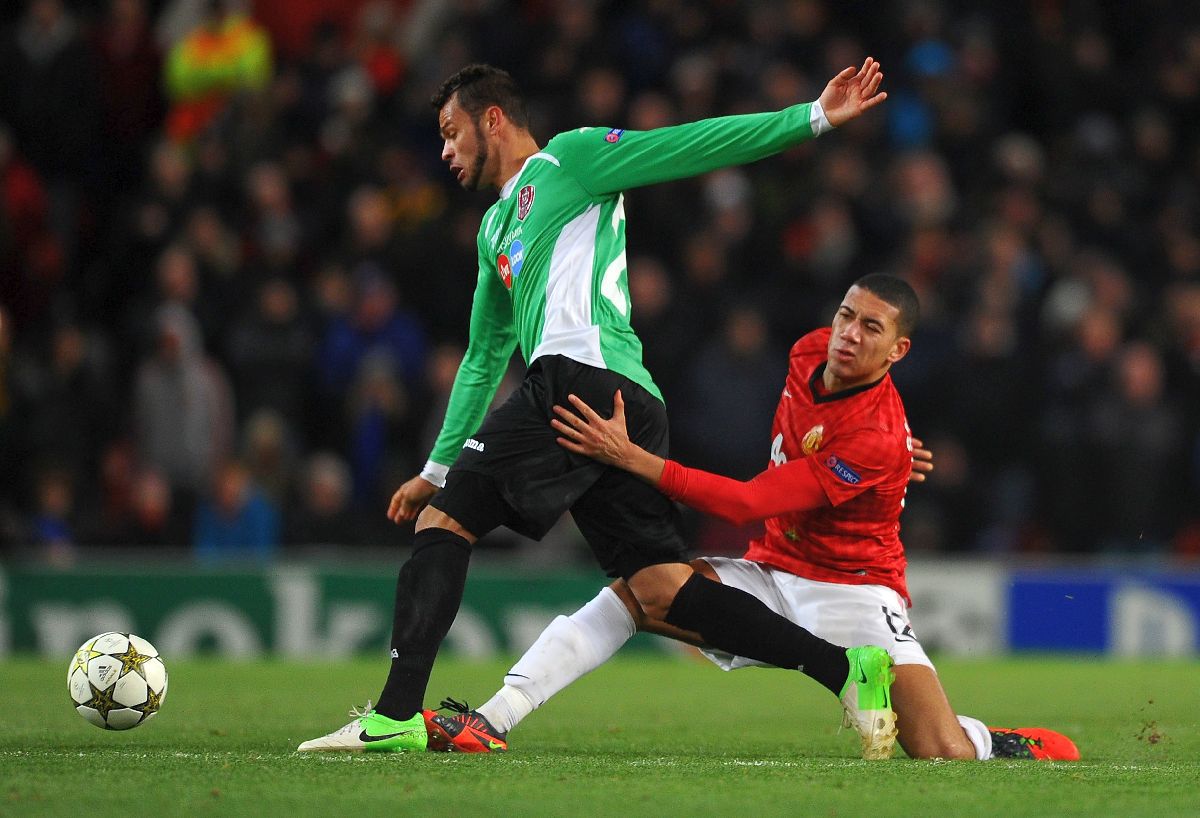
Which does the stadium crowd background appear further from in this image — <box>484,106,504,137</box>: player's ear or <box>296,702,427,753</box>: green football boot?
<box>296,702,427,753</box>: green football boot

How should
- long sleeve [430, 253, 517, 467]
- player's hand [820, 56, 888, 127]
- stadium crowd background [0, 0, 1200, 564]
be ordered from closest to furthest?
player's hand [820, 56, 888, 127]
long sleeve [430, 253, 517, 467]
stadium crowd background [0, 0, 1200, 564]

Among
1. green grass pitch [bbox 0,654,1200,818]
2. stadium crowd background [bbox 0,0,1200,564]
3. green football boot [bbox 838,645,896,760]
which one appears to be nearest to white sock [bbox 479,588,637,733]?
green grass pitch [bbox 0,654,1200,818]

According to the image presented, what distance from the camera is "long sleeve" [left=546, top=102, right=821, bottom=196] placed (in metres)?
5.09

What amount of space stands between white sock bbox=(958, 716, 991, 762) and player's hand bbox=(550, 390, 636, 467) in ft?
4.69

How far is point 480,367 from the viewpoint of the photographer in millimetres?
5805

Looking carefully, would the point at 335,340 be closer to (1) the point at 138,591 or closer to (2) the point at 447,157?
(1) the point at 138,591

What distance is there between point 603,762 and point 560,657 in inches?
19.2

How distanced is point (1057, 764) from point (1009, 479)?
A: 670cm

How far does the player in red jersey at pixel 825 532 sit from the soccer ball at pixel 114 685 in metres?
1.03

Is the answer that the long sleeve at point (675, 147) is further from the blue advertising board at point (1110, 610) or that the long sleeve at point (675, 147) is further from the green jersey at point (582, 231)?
the blue advertising board at point (1110, 610)

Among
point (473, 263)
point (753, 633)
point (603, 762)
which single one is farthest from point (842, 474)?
point (473, 263)

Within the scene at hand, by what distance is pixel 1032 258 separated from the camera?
12.6 m

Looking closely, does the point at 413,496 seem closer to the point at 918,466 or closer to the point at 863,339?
the point at 863,339

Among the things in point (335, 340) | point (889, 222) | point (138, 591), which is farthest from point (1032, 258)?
point (138, 591)
